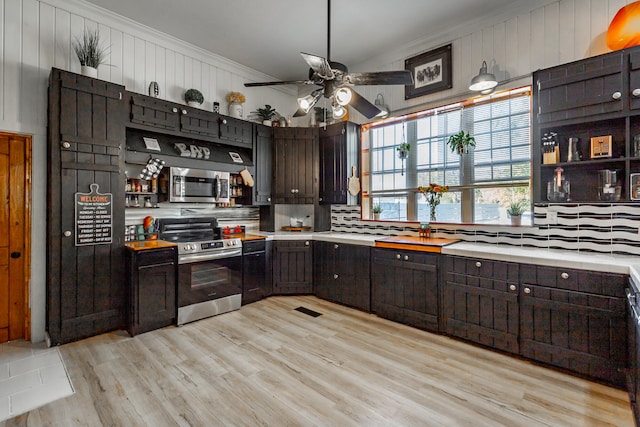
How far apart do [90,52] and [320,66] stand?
2.57 m

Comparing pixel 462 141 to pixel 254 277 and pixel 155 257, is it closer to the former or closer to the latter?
pixel 254 277

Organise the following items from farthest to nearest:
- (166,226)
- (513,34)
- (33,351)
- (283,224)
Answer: (283,224)
(166,226)
(513,34)
(33,351)

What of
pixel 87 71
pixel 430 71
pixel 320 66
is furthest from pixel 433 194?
pixel 87 71

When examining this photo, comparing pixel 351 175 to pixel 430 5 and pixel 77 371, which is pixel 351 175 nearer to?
pixel 430 5

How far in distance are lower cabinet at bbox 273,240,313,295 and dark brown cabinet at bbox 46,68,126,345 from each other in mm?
1874

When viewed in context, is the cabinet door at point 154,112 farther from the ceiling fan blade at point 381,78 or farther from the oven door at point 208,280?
the ceiling fan blade at point 381,78

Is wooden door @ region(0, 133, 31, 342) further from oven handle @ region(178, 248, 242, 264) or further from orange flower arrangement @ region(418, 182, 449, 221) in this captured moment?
orange flower arrangement @ region(418, 182, 449, 221)

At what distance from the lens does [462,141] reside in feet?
11.5

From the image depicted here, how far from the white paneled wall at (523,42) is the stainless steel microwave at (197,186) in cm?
271

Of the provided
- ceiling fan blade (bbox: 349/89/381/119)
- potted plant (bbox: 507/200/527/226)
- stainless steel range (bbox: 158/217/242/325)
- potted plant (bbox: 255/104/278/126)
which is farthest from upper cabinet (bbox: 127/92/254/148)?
potted plant (bbox: 507/200/527/226)

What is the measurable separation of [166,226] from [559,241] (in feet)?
14.2

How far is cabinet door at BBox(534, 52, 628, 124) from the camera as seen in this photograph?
2414mm

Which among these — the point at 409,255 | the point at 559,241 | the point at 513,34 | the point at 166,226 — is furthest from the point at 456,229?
the point at 166,226

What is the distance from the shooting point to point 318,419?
1.89 meters
